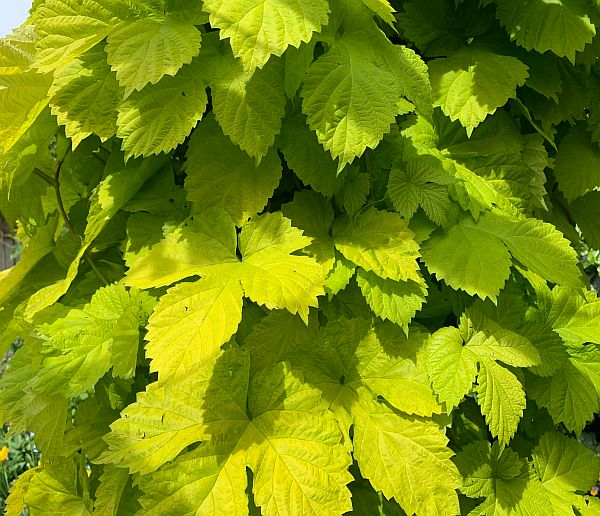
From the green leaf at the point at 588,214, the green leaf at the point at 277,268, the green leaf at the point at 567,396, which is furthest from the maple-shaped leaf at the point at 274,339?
the green leaf at the point at 588,214

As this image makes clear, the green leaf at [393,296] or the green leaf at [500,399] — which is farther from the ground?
the green leaf at [393,296]

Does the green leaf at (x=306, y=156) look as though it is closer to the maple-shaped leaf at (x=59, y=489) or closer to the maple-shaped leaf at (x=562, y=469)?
the maple-shaped leaf at (x=562, y=469)

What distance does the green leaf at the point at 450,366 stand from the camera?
3.22 ft

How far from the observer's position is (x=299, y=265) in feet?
3.00

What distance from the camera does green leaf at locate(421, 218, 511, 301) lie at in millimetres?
1007

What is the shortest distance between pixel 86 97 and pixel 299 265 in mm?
433

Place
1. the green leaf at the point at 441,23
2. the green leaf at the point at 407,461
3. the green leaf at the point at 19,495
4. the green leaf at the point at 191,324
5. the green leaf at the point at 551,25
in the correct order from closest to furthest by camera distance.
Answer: the green leaf at the point at 191,324, the green leaf at the point at 407,461, the green leaf at the point at 551,25, the green leaf at the point at 441,23, the green leaf at the point at 19,495

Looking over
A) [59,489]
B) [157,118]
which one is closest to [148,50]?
[157,118]

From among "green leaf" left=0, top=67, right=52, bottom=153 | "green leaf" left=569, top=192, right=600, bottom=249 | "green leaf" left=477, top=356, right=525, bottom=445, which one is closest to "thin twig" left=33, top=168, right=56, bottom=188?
"green leaf" left=0, top=67, right=52, bottom=153

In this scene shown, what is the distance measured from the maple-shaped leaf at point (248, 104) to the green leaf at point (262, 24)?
0.09m

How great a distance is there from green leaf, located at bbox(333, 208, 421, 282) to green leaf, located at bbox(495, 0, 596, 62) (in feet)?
1.48

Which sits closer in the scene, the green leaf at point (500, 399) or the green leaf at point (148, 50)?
the green leaf at point (148, 50)

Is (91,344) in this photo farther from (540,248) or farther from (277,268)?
(540,248)

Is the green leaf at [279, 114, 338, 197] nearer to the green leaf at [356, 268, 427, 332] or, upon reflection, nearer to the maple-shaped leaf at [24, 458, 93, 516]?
the green leaf at [356, 268, 427, 332]
